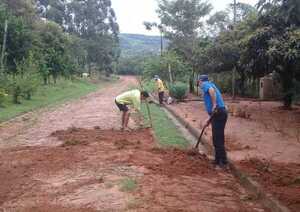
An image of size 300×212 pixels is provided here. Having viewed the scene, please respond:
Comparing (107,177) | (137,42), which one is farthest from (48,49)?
(137,42)

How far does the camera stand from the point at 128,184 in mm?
7496

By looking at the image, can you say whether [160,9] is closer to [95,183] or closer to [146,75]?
[146,75]

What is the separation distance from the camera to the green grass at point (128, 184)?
7.22m

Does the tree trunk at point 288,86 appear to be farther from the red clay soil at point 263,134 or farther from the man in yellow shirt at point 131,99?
the man in yellow shirt at point 131,99

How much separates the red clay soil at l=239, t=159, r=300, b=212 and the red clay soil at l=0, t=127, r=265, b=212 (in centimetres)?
38

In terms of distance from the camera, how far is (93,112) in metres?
20.3

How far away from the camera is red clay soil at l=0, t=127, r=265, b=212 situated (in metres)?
6.62

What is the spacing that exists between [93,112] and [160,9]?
25376 millimetres

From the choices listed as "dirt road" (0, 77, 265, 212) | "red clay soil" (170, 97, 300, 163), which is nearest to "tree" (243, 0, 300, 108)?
"red clay soil" (170, 97, 300, 163)

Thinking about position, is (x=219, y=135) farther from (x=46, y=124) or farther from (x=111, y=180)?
(x=46, y=124)

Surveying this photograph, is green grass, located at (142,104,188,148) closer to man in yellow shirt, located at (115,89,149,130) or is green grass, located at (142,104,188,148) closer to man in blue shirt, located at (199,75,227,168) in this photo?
man in yellow shirt, located at (115,89,149,130)

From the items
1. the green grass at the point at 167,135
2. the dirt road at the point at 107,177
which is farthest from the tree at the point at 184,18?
the dirt road at the point at 107,177

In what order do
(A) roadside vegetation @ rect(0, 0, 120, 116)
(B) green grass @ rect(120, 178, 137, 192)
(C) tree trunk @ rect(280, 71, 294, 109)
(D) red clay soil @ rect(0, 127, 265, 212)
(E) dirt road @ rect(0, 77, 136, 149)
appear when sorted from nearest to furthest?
(D) red clay soil @ rect(0, 127, 265, 212) < (B) green grass @ rect(120, 178, 137, 192) < (E) dirt road @ rect(0, 77, 136, 149) < (C) tree trunk @ rect(280, 71, 294, 109) < (A) roadside vegetation @ rect(0, 0, 120, 116)

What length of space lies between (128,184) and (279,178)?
8.26 feet
